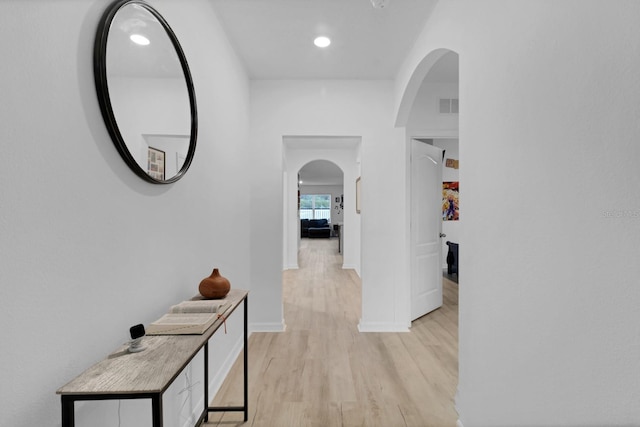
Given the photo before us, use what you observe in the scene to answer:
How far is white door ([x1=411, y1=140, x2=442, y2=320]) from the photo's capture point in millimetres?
3445

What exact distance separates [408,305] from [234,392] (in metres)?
1.89

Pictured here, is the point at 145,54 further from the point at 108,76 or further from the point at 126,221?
the point at 126,221

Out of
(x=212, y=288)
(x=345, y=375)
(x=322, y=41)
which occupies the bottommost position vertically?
(x=345, y=375)

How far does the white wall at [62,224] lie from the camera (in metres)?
0.74

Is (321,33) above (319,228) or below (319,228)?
above

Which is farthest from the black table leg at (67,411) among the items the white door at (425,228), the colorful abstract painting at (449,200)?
the colorful abstract painting at (449,200)

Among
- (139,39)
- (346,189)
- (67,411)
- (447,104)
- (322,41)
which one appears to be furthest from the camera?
(346,189)

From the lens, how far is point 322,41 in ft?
8.44

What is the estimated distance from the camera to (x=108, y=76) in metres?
1.02

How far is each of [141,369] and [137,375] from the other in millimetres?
36

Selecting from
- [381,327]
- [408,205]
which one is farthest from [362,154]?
[381,327]

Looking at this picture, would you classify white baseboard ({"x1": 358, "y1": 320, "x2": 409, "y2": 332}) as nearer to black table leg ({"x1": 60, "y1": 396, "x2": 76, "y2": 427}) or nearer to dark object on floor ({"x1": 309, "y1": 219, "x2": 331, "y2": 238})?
black table leg ({"x1": 60, "y1": 396, "x2": 76, "y2": 427})

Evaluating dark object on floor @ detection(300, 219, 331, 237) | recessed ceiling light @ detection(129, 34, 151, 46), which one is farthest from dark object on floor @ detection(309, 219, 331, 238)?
recessed ceiling light @ detection(129, 34, 151, 46)

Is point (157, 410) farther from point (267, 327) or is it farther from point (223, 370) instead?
point (267, 327)
